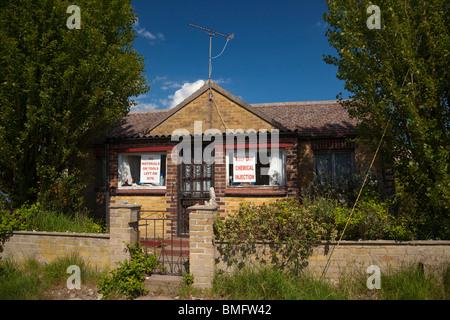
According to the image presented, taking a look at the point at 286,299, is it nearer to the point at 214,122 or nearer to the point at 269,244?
the point at 269,244

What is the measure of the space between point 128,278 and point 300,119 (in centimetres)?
771

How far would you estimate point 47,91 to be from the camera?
22.0ft

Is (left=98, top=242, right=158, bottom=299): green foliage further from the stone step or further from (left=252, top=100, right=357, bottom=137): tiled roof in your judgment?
(left=252, top=100, right=357, bottom=137): tiled roof

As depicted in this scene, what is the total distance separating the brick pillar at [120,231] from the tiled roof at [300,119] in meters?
4.04

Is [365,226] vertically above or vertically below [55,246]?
above

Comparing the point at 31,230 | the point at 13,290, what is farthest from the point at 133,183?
the point at 13,290

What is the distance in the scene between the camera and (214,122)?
350 inches

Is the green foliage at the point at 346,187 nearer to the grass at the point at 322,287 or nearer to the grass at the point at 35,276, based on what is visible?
the grass at the point at 322,287

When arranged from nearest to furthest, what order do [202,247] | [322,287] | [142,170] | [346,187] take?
[322,287], [202,247], [346,187], [142,170]

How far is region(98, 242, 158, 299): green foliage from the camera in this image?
4.85m

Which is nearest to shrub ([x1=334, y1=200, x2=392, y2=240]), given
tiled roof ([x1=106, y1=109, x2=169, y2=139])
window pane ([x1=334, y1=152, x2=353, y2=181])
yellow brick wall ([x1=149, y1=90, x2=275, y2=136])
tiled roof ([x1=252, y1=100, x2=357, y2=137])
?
tiled roof ([x1=252, y1=100, x2=357, y2=137])

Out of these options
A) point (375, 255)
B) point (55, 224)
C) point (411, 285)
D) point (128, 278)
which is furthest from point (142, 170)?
point (411, 285)

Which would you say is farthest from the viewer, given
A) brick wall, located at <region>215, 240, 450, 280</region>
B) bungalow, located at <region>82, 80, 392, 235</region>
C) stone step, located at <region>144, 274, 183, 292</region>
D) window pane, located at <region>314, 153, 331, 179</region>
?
window pane, located at <region>314, 153, 331, 179</region>

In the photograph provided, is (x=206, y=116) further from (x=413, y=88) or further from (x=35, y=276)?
(x=35, y=276)
